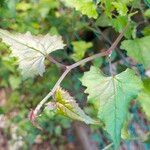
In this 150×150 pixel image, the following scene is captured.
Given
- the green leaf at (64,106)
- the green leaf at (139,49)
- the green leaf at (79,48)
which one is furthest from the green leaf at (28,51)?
the green leaf at (79,48)

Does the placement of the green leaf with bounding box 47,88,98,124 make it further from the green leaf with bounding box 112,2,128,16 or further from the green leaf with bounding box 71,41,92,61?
the green leaf with bounding box 71,41,92,61

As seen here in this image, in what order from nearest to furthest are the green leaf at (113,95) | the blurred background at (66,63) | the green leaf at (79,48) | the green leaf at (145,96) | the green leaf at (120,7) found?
the green leaf at (113,95) < the green leaf at (120,7) < the green leaf at (145,96) < the blurred background at (66,63) < the green leaf at (79,48)

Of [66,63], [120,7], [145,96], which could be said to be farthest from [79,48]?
[120,7]

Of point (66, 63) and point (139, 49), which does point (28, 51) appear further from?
point (66, 63)

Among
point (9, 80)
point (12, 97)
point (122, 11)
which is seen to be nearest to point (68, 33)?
point (9, 80)

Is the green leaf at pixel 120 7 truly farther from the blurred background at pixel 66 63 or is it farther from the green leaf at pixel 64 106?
the green leaf at pixel 64 106

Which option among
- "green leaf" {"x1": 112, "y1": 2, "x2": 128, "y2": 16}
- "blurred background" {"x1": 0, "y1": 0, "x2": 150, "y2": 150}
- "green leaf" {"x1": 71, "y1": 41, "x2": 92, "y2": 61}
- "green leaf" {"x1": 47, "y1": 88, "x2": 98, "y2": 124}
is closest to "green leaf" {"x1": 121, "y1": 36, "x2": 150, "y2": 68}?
"blurred background" {"x1": 0, "y1": 0, "x2": 150, "y2": 150}
